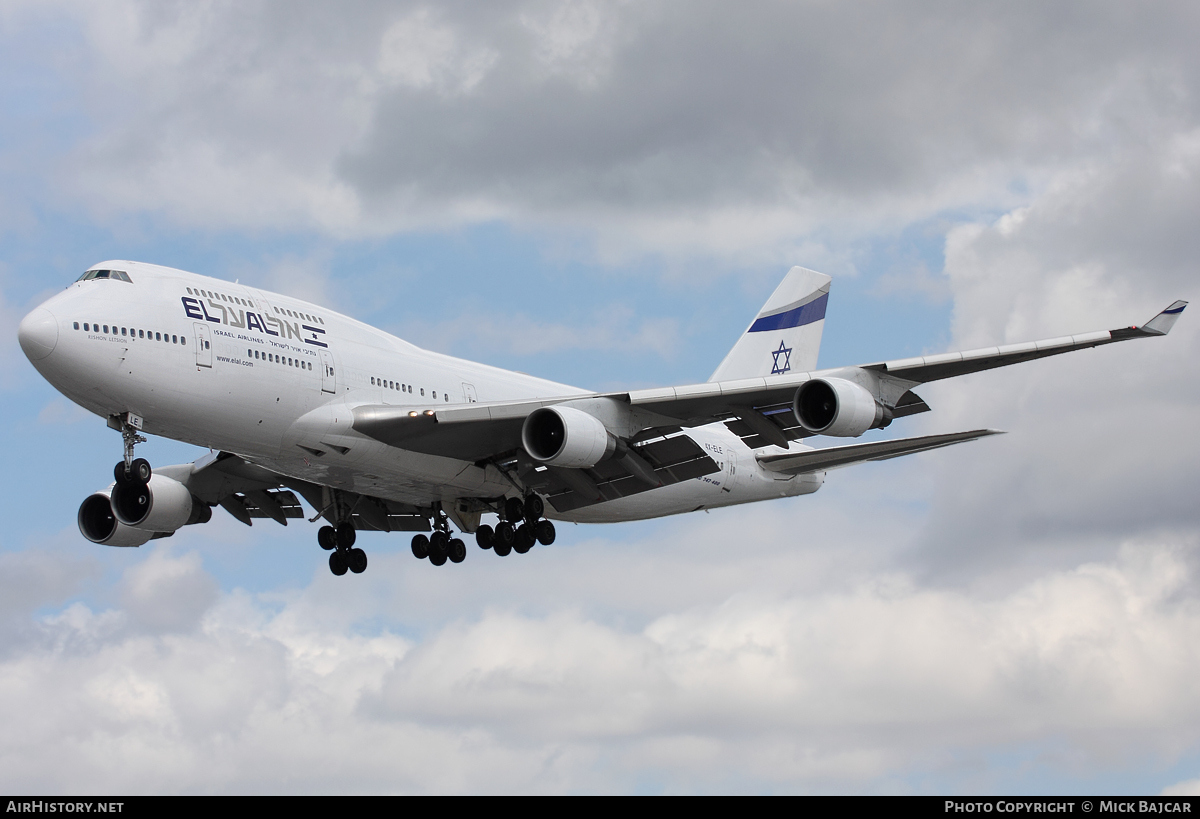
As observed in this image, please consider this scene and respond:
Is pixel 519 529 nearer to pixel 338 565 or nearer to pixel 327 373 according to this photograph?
pixel 338 565

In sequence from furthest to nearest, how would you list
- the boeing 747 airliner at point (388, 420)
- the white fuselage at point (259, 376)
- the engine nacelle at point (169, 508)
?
1. the engine nacelle at point (169, 508)
2. the boeing 747 airliner at point (388, 420)
3. the white fuselage at point (259, 376)

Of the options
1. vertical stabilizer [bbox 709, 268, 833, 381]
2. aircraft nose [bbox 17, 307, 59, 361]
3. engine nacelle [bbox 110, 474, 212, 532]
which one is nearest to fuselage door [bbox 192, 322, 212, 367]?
aircraft nose [bbox 17, 307, 59, 361]

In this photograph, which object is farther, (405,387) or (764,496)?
(764,496)

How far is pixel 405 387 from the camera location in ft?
102

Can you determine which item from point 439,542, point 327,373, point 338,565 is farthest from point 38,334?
point 439,542

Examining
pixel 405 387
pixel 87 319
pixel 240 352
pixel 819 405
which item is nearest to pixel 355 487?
pixel 405 387

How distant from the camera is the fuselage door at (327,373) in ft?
95.3

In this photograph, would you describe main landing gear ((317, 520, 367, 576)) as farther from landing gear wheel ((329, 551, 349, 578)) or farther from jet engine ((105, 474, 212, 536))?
jet engine ((105, 474, 212, 536))

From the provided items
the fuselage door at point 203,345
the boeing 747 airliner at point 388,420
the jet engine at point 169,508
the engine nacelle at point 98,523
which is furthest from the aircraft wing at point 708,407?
the engine nacelle at point 98,523

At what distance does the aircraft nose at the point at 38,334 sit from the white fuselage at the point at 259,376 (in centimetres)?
6

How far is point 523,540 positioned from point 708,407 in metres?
7.03

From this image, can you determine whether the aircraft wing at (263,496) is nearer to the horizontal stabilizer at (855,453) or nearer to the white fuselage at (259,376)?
the white fuselage at (259,376)
